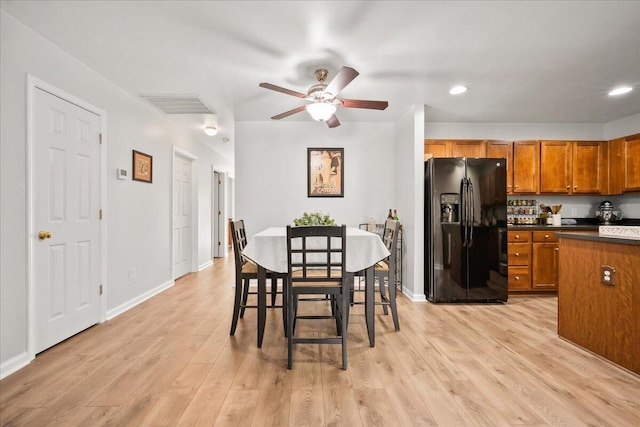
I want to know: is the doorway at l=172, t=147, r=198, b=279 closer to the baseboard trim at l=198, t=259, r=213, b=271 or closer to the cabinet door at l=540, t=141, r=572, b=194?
the baseboard trim at l=198, t=259, r=213, b=271

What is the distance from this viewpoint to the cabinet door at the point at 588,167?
4500 mm

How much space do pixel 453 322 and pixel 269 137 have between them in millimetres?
3381

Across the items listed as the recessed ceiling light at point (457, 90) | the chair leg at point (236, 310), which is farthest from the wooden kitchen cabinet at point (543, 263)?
the chair leg at point (236, 310)

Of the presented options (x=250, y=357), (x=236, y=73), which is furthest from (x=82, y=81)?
(x=250, y=357)

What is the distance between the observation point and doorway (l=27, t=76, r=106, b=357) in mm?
2346

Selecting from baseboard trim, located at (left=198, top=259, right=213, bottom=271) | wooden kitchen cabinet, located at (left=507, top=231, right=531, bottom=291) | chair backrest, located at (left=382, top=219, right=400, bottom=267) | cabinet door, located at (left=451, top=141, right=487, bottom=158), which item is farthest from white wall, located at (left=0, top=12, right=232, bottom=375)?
wooden kitchen cabinet, located at (left=507, top=231, right=531, bottom=291)

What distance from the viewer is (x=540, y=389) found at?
1.94 meters

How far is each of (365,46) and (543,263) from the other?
12.3ft

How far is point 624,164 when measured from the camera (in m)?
4.28

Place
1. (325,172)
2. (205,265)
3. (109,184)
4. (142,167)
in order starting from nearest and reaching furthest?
(109,184) < (142,167) < (325,172) < (205,265)

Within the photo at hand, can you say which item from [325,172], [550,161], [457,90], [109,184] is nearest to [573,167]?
[550,161]

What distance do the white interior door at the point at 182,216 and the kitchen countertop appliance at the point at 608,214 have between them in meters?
6.40

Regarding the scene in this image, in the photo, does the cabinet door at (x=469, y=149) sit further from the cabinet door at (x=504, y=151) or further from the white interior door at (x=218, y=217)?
the white interior door at (x=218, y=217)

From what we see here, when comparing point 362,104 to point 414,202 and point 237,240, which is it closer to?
point 414,202
